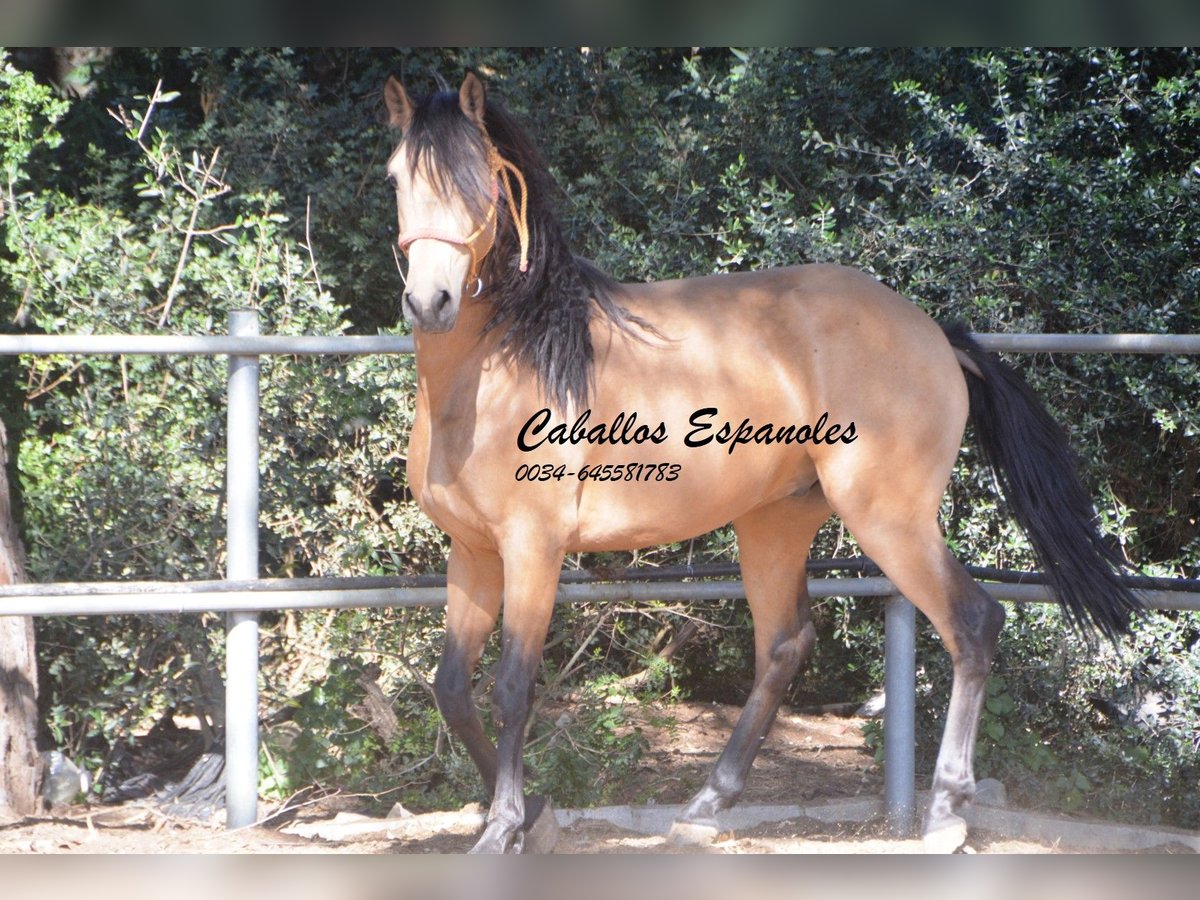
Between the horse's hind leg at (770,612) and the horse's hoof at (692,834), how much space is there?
0.24ft

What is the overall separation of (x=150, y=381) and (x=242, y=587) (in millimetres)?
1740

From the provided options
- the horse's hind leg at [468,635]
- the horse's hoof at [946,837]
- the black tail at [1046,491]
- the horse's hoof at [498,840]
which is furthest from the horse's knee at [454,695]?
the black tail at [1046,491]

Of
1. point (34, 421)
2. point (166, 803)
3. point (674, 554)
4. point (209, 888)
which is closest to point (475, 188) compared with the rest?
point (209, 888)

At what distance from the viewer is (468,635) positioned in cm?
305

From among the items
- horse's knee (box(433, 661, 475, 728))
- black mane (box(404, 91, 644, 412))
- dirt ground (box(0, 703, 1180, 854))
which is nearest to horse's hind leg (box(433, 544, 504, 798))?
horse's knee (box(433, 661, 475, 728))

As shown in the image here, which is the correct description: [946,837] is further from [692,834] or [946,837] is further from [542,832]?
[542,832]

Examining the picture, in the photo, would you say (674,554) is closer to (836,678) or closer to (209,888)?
(836,678)

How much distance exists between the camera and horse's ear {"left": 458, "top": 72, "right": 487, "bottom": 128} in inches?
108

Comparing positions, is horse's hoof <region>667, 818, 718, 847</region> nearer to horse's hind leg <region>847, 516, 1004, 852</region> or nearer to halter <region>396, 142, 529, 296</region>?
→ horse's hind leg <region>847, 516, 1004, 852</region>

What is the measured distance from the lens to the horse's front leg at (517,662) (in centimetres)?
284

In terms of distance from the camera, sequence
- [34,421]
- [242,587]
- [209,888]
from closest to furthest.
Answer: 1. [209,888]
2. [242,587]
3. [34,421]

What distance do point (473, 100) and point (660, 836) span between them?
2322 mm

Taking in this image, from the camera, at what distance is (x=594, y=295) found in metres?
Answer: 3.05

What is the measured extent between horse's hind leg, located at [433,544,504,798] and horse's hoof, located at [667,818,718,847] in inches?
22.4
